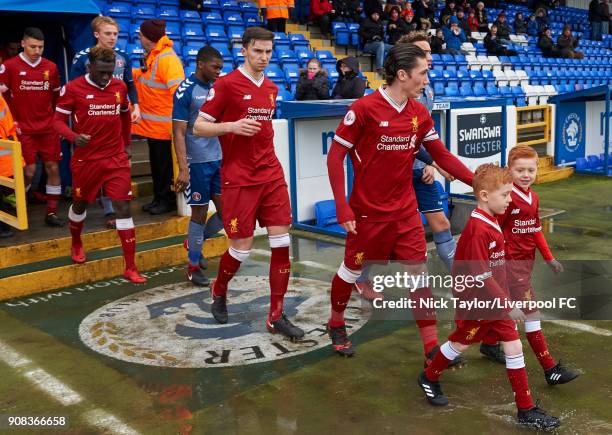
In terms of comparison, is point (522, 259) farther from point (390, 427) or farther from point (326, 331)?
point (326, 331)

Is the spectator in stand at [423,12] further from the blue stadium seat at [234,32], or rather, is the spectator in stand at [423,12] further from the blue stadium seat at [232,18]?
the blue stadium seat at [234,32]

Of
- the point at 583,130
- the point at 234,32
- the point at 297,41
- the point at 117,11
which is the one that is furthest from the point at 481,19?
the point at 117,11

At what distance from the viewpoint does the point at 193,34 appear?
47.3ft

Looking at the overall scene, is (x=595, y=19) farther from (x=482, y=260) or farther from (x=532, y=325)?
(x=482, y=260)

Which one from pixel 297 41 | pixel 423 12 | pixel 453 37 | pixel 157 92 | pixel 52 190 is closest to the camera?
pixel 52 190

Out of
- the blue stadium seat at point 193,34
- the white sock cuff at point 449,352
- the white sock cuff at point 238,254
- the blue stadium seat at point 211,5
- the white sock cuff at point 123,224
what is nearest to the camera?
the white sock cuff at point 449,352

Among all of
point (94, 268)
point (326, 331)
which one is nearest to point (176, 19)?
point (94, 268)

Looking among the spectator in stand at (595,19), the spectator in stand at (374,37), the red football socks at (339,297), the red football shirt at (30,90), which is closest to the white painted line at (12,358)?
the red football socks at (339,297)

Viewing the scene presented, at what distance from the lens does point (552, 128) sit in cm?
1313

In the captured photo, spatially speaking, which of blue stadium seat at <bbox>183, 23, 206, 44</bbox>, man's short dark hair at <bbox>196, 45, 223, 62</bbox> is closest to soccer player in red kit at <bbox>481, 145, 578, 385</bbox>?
man's short dark hair at <bbox>196, 45, 223, 62</bbox>

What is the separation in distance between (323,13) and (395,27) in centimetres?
192

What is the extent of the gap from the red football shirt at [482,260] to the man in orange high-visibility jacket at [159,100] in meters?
4.71

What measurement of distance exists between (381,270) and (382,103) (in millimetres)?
2750

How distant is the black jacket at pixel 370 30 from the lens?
56.9 feet
